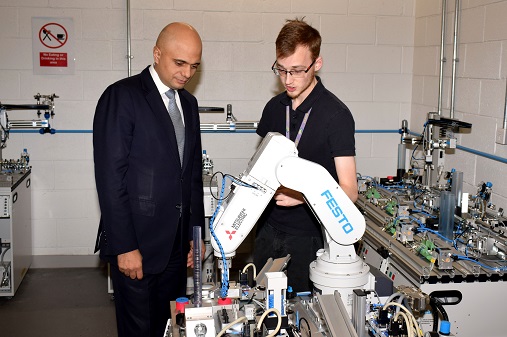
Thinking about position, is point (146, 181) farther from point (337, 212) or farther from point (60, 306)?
point (60, 306)

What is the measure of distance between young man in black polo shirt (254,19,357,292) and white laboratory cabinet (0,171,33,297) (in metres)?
2.18

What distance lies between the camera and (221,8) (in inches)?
186

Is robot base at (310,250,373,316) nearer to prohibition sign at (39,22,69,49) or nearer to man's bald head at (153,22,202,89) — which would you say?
man's bald head at (153,22,202,89)

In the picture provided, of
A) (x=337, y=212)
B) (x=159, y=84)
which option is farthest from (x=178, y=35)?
(x=337, y=212)

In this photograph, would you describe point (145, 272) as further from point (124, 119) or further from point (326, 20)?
point (326, 20)

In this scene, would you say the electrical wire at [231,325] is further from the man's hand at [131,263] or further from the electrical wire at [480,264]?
the electrical wire at [480,264]

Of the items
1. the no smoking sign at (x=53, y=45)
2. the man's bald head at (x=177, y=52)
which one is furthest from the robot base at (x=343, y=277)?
the no smoking sign at (x=53, y=45)

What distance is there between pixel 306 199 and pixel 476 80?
2451mm

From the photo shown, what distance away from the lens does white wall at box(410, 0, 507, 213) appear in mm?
3666

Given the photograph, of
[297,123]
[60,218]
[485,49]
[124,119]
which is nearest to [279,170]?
[297,123]

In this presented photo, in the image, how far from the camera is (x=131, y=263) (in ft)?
8.46

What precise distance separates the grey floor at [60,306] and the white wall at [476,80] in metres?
2.63

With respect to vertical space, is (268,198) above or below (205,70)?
below

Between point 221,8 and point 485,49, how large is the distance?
205 centimetres
